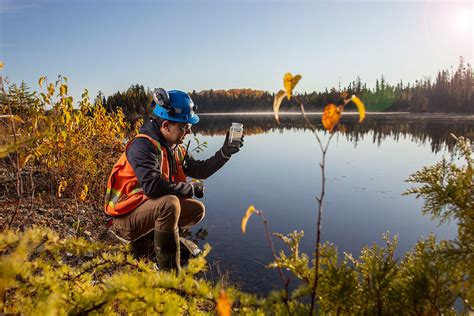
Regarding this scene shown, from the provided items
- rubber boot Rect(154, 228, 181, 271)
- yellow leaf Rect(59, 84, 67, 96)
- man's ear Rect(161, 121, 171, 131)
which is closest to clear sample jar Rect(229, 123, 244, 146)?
man's ear Rect(161, 121, 171, 131)

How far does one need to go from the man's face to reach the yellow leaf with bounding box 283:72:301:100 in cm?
303

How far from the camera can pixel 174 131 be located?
Result: 3.81 meters

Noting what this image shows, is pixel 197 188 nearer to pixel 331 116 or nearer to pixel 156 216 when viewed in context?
pixel 156 216

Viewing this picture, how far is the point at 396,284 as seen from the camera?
1.06 m

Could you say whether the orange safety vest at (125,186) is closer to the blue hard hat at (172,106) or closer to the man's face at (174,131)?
the man's face at (174,131)

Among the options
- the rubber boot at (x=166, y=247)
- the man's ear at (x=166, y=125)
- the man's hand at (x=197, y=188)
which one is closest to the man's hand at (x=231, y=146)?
the man's hand at (x=197, y=188)

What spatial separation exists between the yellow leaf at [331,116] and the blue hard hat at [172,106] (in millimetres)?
3044

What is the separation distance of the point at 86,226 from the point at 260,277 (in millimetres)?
3031

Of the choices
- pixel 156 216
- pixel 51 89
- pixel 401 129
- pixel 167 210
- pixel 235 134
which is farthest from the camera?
pixel 401 129

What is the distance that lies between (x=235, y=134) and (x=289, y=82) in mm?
3515

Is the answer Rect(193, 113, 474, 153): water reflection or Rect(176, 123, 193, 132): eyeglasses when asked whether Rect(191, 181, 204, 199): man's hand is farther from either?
Rect(193, 113, 474, 153): water reflection

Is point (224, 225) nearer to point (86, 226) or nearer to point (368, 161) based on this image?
point (86, 226)

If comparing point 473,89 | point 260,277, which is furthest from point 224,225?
point 473,89

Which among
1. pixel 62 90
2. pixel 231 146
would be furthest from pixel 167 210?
pixel 62 90
